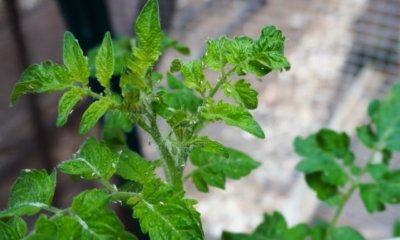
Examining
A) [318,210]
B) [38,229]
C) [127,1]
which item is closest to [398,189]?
[38,229]

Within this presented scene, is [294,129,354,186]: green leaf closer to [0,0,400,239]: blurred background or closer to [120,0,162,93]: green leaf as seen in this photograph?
[120,0,162,93]: green leaf

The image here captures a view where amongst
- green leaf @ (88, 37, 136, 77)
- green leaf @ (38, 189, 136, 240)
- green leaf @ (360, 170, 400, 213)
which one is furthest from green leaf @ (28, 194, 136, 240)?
green leaf @ (360, 170, 400, 213)

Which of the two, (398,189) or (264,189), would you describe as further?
(264,189)

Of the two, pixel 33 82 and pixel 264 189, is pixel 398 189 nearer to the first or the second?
pixel 33 82

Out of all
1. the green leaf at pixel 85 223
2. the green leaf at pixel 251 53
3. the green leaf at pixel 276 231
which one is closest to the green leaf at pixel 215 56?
the green leaf at pixel 251 53

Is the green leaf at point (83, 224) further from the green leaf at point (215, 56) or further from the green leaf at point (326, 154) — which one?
the green leaf at point (326, 154)
